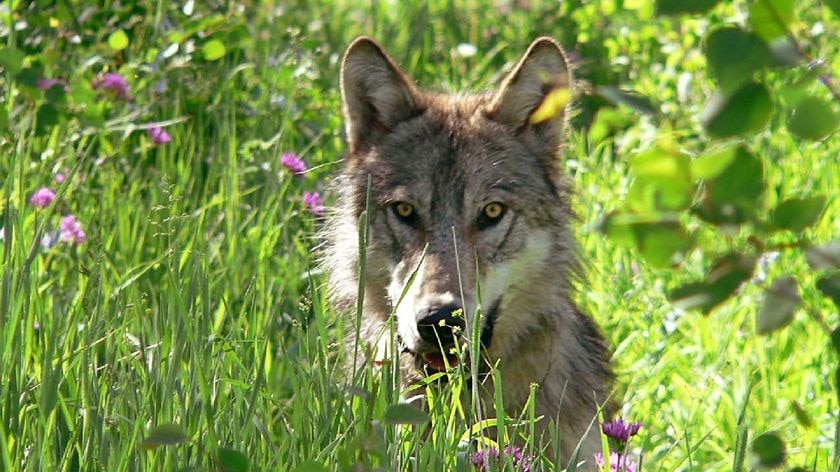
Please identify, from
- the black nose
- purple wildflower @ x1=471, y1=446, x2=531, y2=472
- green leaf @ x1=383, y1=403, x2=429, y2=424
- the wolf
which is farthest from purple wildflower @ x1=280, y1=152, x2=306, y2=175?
green leaf @ x1=383, y1=403, x2=429, y2=424

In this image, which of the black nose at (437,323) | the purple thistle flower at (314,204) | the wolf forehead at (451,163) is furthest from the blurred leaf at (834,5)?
the purple thistle flower at (314,204)

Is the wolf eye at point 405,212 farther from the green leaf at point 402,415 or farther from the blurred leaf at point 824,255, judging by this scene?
the blurred leaf at point 824,255

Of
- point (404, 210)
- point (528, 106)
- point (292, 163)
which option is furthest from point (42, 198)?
point (528, 106)

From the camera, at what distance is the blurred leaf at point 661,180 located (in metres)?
1.36

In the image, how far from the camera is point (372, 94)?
4105 millimetres

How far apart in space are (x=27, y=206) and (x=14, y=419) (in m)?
1.61

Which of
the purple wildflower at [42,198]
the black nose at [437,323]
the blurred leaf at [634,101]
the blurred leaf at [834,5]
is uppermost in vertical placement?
the blurred leaf at [834,5]

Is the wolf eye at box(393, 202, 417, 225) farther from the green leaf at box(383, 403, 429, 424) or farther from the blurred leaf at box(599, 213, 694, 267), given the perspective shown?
the blurred leaf at box(599, 213, 694, 267)

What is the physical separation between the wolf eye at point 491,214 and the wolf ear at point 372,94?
0.50 meters

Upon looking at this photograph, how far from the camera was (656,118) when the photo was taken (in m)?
1.38

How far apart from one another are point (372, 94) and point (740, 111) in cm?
282

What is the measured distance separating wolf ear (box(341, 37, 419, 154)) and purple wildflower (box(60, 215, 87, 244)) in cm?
94

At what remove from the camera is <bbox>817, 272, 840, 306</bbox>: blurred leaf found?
4.64 ft

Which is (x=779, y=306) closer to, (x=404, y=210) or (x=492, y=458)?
(x=492, y=458)
